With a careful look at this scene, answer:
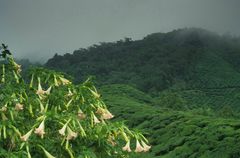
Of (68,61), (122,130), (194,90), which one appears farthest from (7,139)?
(68,61)

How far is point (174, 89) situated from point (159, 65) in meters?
32.5

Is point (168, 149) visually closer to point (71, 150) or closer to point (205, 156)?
point (205, 156)

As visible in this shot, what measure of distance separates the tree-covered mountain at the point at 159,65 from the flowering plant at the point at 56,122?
114 m

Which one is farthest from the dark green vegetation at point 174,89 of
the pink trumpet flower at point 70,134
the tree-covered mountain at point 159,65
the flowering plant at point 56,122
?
the pink trumpet flower at point 70,134

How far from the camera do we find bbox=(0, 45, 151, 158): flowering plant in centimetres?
769

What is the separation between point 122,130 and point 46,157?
126 cm

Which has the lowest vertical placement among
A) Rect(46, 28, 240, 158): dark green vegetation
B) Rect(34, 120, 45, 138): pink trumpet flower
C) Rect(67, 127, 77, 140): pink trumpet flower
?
Rect(46, 28, 240, 158): dark green vegetation

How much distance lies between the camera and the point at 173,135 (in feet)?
112

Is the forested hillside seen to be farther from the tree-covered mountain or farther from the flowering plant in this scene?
the flowering plant

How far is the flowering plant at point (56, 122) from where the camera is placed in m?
7.69

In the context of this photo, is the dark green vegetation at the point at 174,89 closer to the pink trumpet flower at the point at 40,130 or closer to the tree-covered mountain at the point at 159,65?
the tree-covered mountain at the point at 159,65

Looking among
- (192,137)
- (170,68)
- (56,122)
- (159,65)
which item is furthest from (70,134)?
(159,65)

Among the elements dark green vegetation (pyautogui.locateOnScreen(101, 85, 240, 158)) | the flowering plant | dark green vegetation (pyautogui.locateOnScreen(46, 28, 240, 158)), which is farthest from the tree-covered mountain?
the flowering plant

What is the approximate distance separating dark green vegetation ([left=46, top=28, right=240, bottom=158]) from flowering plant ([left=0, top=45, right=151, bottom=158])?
18036 millimetres
